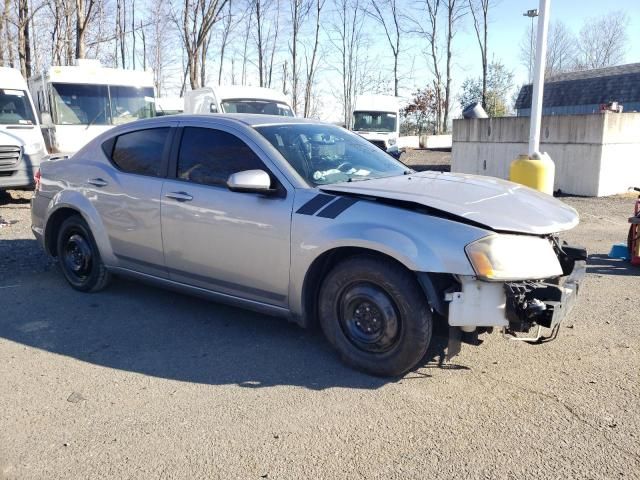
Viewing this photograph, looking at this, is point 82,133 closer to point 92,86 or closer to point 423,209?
point 92,86

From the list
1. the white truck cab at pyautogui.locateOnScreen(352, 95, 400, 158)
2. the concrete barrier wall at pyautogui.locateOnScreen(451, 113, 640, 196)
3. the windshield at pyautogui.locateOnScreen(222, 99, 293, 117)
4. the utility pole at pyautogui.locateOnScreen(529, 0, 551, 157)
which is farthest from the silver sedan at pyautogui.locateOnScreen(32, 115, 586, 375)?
the white truck cab at pyautogui.locateOnScreen(352, 95, 400, 158)

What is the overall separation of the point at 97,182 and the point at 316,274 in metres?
2.52

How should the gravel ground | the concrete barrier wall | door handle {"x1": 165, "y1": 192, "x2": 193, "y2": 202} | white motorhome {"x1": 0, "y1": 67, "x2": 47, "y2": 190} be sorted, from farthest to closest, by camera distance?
the gravel ground → the concrete barrier wall → white motorhome {"x1": 0, "y1": 67, "x2": 47, "y2": 190} → door handle {"x1": 165, "y1": 192, "x2": 193, "y2": 202}

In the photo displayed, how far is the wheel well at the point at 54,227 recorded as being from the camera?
5679 mm

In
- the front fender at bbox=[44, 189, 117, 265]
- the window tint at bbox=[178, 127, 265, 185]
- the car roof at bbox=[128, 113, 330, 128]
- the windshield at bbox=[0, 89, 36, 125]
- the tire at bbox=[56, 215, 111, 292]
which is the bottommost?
the tire at bbox=[56, 215, 111, 292]

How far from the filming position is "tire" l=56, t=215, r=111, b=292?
5.47 meters

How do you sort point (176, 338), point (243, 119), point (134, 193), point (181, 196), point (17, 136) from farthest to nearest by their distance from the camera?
point (17, 136)
point (134, 193)
point (243, 119)
point (181, 196)
point (176, 338)

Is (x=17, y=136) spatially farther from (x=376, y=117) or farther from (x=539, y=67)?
(x=376, y=117)

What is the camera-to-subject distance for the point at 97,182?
5273 millimetres

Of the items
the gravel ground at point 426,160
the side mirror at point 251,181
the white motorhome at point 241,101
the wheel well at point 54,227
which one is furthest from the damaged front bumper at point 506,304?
the gravel ground at point 426,160

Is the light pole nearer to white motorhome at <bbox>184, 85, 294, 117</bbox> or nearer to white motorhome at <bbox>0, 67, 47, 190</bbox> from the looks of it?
white motorhome at <bbox>184, 85, 294, 117</bbox>

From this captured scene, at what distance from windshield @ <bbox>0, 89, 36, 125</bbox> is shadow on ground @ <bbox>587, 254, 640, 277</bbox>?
10.6 meters

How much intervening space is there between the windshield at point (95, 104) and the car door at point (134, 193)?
9.17m

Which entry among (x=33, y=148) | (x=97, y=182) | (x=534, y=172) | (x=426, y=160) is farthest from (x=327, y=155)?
(x=426, y=160)
